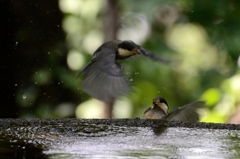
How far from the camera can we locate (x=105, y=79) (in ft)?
11.5

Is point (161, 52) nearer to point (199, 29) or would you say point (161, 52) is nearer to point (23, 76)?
point (199, 29)

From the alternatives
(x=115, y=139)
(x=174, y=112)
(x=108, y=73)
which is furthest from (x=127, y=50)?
(x=115, y=139)

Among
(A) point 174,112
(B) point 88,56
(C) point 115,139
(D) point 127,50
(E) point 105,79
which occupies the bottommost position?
(C) point 115,139

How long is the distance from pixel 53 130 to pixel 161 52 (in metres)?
Answer: 1.85

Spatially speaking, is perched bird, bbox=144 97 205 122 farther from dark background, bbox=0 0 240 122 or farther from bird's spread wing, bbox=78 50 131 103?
dark background, bbox=0 0 240 122

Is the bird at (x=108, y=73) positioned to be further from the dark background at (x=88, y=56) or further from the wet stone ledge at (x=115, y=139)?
the dark background at (x=88, y=56)

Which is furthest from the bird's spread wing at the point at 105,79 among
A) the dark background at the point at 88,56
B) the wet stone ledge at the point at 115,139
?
the dark background at the point at 88,56

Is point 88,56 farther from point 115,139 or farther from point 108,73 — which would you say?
point 115,139

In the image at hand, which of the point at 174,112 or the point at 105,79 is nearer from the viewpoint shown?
the point at 105,79

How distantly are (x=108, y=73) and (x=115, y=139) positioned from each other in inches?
37.0

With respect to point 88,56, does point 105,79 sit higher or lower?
lower

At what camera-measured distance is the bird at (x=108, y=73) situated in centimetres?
345

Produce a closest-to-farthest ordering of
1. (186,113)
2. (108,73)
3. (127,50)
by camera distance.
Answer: (108,73)
(127,50)
(186,113)

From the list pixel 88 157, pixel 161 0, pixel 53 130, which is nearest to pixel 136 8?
pixel 161 0
